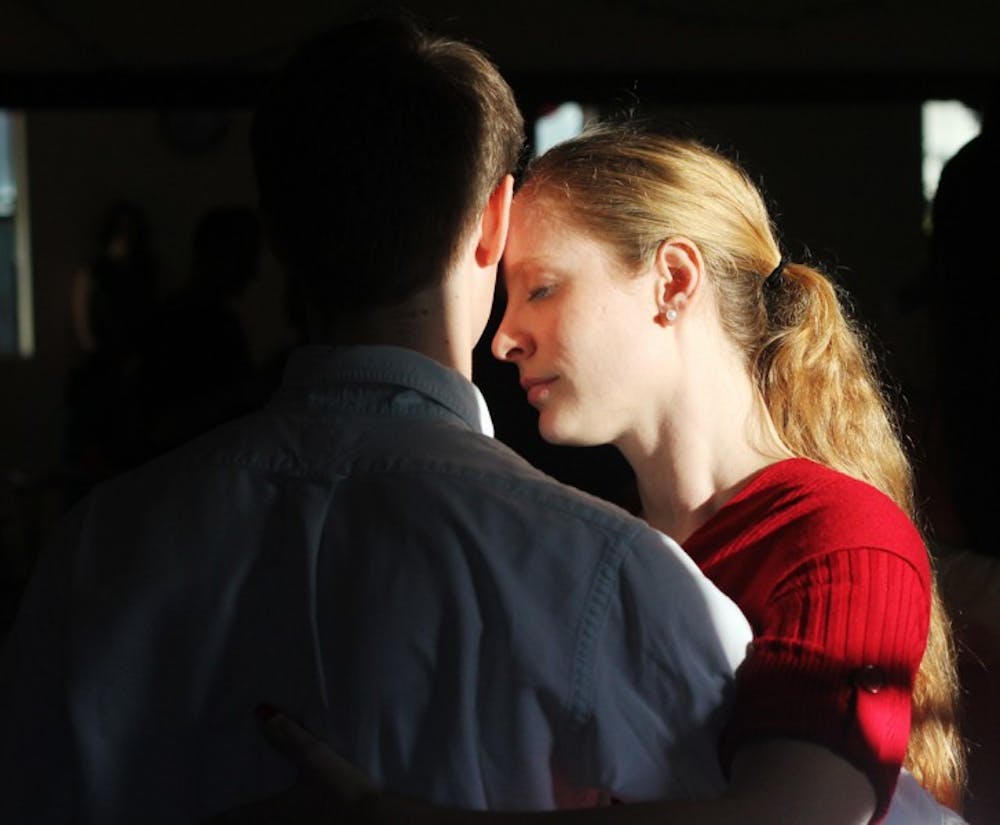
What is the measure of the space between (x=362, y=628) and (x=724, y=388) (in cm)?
67

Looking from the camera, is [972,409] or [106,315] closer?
[972,409]

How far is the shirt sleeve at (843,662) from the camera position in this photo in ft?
3.59

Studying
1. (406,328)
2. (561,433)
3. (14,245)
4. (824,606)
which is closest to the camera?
(406,328)

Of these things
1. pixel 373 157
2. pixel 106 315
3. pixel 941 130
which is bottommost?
pixel 106 315

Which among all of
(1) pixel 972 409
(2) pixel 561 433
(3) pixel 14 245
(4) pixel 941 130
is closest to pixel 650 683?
(2) pixel 561 433

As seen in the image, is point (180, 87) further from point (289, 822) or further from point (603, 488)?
point (289, 822)

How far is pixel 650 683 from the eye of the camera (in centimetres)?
102

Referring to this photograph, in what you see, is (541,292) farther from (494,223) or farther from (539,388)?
(494,223)

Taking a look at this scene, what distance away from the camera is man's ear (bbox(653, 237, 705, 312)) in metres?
1.54

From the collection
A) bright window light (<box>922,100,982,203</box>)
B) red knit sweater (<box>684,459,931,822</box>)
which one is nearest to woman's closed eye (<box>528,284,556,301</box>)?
red knit sweater (<box>684,459,931,822</box>)

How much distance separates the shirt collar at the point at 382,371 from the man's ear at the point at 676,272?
46 cm

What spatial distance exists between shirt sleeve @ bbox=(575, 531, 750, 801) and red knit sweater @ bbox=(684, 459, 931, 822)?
4 cm

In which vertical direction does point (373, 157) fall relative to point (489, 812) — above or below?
above

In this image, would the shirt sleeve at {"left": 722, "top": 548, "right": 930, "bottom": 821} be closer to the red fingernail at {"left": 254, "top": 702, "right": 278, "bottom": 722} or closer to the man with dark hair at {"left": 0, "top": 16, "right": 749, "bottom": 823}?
the man with dark hair at {"left": 0, "top": 16, "right": 749, "bottom": 823}
